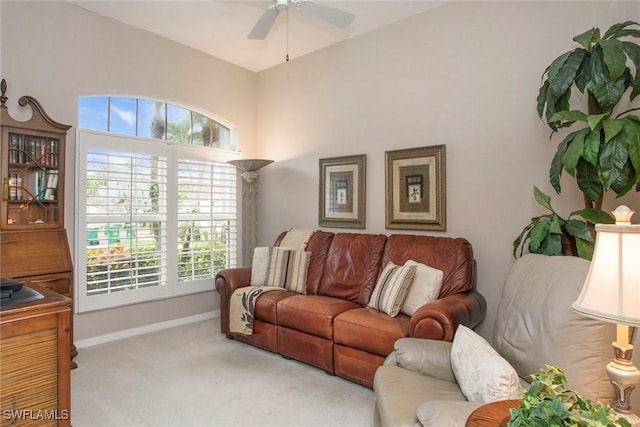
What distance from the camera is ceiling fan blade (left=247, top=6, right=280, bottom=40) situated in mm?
2848

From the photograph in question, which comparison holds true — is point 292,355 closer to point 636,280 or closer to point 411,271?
point 411,271

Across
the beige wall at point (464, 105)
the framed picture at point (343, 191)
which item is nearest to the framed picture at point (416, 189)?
the beige wall at point (464, 105)

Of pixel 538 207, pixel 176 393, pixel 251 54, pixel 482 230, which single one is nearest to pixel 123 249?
pixel 176 393

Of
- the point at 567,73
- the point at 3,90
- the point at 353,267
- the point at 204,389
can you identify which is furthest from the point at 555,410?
the point at 3,90

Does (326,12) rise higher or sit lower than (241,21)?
lower

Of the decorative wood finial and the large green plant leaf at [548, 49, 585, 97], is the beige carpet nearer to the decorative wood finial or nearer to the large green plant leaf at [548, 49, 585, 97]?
the decorative wood finial

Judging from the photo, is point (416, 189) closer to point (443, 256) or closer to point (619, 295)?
Result: point (443, 256)

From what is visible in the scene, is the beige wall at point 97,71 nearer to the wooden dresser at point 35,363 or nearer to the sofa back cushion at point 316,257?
the sofa back cushion at point 316,257

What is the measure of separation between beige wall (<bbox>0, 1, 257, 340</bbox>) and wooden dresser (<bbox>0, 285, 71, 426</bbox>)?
7.48 feet

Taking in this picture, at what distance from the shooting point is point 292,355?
322cm

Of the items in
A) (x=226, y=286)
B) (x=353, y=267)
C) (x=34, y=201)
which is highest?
(x=34, y=201)

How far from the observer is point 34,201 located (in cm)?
312

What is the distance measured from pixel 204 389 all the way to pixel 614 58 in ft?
11.2

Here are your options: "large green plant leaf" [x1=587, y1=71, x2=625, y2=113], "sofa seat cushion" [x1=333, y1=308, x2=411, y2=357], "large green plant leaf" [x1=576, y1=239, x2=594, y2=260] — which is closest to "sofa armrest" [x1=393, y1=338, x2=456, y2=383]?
"sofa seat cushion" [x1=333, y1=308, x2=411, y2=357]
